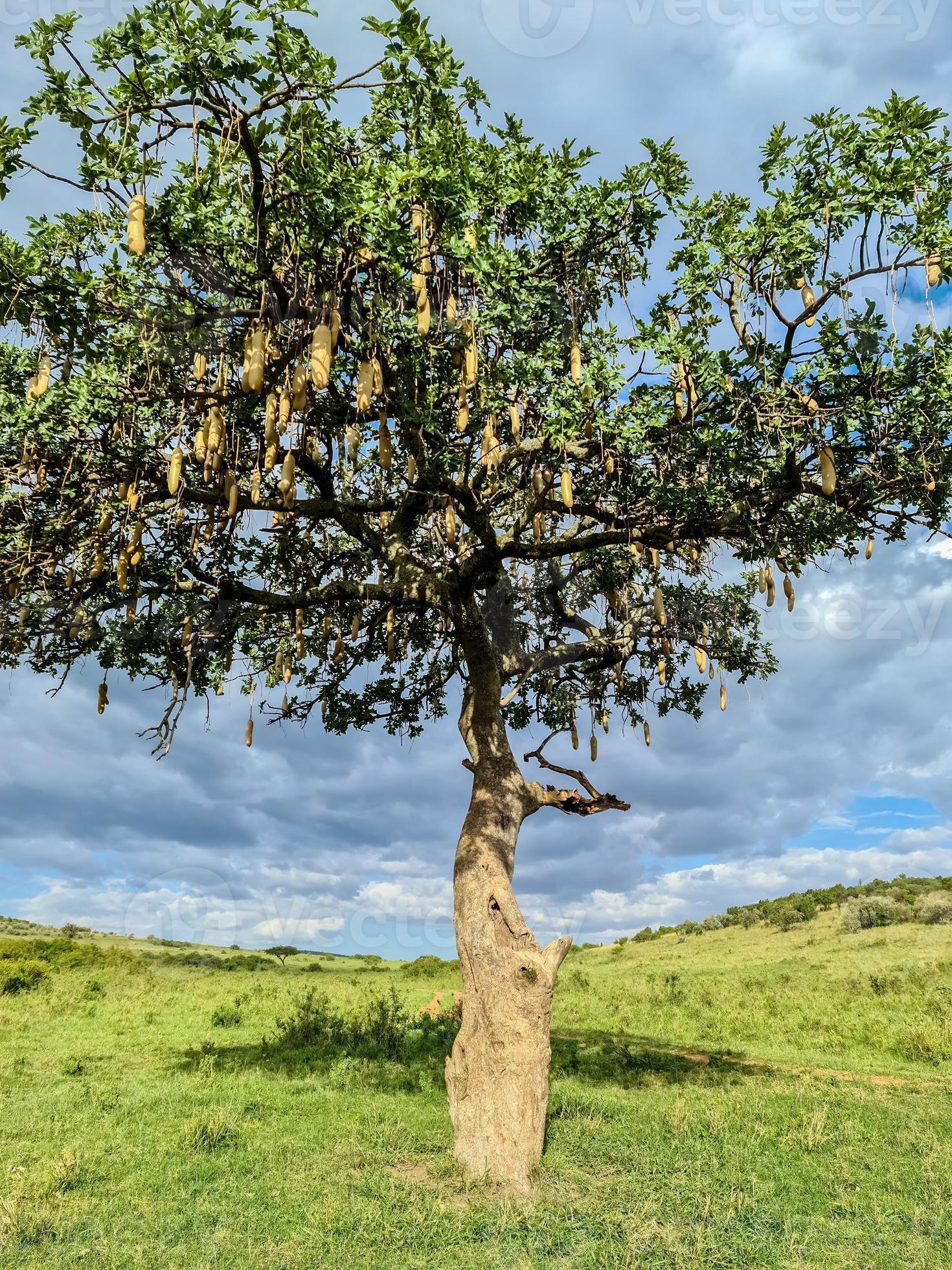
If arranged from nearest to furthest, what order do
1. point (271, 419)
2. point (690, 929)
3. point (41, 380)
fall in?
1. point (271, 419)
2. point (41, 380)
3. point (690, 929)

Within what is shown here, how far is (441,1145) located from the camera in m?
9.17

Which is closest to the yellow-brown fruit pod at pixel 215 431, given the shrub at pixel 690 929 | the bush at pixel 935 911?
the bush at pixel 935 911

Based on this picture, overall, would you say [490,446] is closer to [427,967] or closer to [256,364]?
[256,364]

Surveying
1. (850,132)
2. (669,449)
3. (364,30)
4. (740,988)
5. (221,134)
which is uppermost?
(850,132)

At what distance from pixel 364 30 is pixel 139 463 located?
4797 millimetres

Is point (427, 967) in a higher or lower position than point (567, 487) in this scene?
lower

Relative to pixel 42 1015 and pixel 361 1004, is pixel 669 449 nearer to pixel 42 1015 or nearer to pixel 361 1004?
pixel 361 1004

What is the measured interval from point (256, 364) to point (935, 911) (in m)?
35.6

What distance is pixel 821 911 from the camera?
3862cm

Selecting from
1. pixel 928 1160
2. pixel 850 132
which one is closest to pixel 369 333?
pixel 850 132

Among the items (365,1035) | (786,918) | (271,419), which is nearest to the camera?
(271,419)

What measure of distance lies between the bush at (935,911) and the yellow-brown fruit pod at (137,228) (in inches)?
1392

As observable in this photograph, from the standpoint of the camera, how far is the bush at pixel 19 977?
2370 centimetres

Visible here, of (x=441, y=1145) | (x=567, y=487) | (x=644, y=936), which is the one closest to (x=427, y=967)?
(x=644, y=936)
